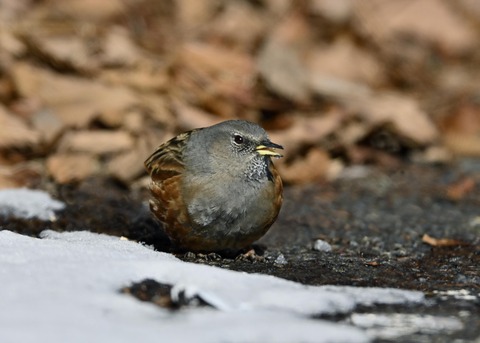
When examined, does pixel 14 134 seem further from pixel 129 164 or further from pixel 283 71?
pixel 283 71

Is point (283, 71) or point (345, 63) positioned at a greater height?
point (345, 63)

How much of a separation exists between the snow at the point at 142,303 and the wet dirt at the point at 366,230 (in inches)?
11.5

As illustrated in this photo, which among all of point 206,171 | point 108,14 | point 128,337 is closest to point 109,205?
point 206,171

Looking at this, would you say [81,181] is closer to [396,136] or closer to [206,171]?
[206,171]

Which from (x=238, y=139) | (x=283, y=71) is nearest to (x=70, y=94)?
(x=283, y=71)

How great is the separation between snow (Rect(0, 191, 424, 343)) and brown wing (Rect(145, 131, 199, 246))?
1.94 ft

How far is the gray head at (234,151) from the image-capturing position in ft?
18.0

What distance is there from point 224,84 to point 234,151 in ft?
11.5

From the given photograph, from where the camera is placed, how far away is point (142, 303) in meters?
3.88

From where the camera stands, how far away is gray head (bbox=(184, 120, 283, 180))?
216 inches

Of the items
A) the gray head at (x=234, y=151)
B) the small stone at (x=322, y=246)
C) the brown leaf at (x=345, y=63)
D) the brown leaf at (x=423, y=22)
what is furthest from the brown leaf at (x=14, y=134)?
the brown leaf at (x=423, y=22)

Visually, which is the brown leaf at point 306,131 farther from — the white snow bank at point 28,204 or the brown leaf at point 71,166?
the white snow bank at point 28,204

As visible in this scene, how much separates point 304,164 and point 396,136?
3.73 feet

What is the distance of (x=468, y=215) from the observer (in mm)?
6777
